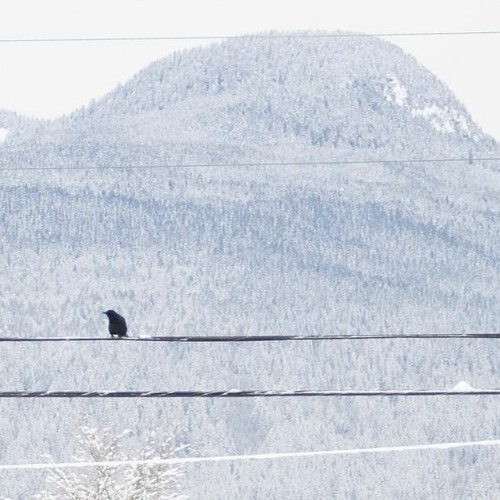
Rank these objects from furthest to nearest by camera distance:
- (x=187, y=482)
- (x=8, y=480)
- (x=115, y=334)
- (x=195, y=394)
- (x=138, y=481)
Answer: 1. (x=187, y=482)
2. (x=8, y=480)
3. (x=138, y=481)
4. (x=115, y=334)
5. (x=195, y=394)

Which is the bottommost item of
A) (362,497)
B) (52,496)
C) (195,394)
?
(362,497)

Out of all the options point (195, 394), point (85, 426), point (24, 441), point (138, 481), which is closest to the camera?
point (195, 394)

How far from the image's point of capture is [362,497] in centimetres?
18500

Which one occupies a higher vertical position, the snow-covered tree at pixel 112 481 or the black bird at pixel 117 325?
the black bird at pixel 117 325

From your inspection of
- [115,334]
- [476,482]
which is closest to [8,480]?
[476,482]

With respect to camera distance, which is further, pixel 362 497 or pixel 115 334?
pixel 362 497

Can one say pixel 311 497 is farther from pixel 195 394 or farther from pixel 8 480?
pixel 195 394

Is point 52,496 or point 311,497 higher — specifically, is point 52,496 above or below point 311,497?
above

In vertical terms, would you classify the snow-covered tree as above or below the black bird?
below

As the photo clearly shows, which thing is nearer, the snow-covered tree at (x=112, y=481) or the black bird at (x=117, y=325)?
the black bird at (x=117, y=325)

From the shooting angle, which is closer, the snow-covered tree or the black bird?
the black bird

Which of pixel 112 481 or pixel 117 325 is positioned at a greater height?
pixel 117 325

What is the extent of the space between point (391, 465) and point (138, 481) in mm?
147175

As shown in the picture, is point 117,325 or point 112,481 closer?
point 117,325
